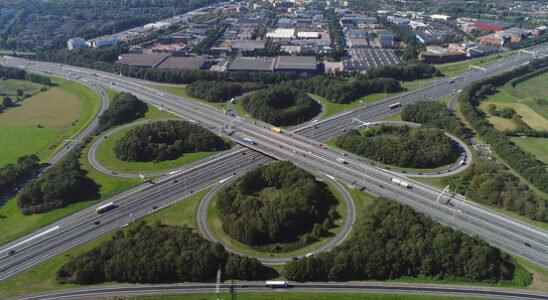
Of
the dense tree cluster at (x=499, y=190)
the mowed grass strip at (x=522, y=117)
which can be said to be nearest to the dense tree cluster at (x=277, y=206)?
the dense tree cluster at (x=499, y=190)

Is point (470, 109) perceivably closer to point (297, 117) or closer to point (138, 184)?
point (297, 117)

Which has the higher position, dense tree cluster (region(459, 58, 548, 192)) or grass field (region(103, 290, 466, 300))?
dense tree cluster (region(459, 58, 548, 192))

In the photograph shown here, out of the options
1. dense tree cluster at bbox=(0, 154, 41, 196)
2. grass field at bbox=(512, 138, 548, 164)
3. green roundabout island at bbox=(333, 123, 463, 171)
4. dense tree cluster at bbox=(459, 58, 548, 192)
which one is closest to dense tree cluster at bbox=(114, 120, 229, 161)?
dense tree cluster at bbox=(0, 154, 41, 196)

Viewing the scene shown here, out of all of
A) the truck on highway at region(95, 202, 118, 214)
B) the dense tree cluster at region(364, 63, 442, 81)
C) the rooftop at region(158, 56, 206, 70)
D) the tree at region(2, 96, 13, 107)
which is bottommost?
the truck on highway at region(95, 202, 118, 214)

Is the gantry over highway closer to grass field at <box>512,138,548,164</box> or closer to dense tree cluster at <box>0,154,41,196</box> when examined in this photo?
dense tree cluster at <box>0,154,41,196</box>

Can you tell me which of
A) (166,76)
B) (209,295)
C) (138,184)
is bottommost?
(209,295)

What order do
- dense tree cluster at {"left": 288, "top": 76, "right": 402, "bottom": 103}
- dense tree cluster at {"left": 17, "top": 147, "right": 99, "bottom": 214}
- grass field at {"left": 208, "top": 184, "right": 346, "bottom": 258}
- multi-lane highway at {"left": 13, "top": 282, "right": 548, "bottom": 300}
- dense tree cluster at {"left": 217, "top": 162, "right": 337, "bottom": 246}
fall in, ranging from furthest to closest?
dense tree cluster at {"left": 288, "top": 76, "right": 402, "bottom": 103} → dense tree cluster at {"left": 17, "top": 147, "right": 99, "bottom": 214} → dense tree cluster at {"left": 217, "top": 162, "right": 337, "bottom": 246} → grass field at {"left": 208, "top": 184, "right": 346, "bottom": 258} → multi-lane highway at {"left": 13, "top": 282, "right": 548, "bottom": 300}

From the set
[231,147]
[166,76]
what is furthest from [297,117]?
[166,76]

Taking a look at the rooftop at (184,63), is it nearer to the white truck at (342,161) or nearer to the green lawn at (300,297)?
the white truck at (342,161)
